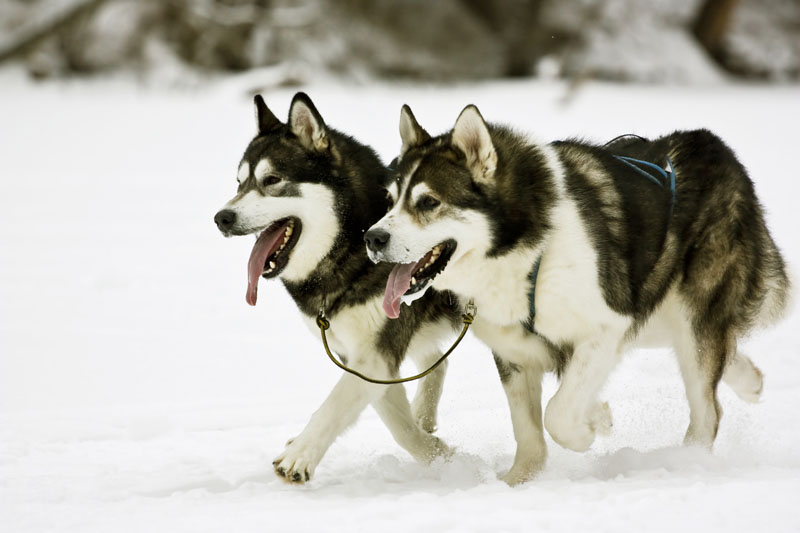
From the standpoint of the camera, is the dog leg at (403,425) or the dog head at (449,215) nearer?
the dog head at (449,215)

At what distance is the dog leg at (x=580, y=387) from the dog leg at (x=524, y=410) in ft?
0.74

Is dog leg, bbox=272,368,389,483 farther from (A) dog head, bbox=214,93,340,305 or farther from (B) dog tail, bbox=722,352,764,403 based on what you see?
(B) dog tail, bbox=722,352,764,403

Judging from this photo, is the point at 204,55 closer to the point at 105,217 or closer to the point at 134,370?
the point at 105,217

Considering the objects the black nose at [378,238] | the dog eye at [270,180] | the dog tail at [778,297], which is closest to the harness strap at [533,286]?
the black nose at [378,238]

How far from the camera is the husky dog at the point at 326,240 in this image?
3.22 m

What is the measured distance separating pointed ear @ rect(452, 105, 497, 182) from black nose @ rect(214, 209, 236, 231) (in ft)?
2.89

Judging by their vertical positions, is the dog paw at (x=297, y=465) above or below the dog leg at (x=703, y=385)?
above

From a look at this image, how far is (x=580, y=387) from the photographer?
308 cm

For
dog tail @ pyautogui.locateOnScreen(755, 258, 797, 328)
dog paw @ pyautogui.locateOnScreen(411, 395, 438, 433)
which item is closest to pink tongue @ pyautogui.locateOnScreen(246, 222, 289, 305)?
dog paw @ pyautogui.locateOnScreen(411, 395, 438, 433)

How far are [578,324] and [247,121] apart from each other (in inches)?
403

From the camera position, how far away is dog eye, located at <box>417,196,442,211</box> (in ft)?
9.82

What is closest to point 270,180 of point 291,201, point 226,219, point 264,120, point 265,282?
point 291,201

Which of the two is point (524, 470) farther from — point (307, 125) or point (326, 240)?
point (307, 125)

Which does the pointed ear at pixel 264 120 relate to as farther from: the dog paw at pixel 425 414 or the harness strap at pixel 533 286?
the dog paw at pixel 425 414
